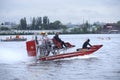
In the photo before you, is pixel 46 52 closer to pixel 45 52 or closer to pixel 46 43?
pixel 45 52

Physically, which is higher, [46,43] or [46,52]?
[46,43]

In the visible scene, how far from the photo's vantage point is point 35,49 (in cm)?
3338

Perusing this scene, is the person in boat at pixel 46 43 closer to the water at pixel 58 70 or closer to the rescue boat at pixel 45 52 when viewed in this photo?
the rescue boat at pixel 45 52

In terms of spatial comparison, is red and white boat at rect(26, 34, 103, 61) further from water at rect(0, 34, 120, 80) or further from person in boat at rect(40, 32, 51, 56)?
water at rect(0, 34, 120, 80)

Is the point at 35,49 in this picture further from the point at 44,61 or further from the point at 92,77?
the point at 92,77

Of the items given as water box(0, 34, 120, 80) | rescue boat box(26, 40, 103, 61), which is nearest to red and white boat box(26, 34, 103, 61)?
rescue boat box(26, 40, 103, 61)

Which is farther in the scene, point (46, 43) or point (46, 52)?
point (46, 52)

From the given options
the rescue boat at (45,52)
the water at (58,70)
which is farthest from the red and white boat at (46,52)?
the water at (58,70)

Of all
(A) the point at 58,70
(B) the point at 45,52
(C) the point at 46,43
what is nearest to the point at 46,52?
(B) the point at 45,52

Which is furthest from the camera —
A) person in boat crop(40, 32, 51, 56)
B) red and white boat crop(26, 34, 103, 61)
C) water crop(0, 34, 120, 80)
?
person in boat crop(40, 32, 51, 56)

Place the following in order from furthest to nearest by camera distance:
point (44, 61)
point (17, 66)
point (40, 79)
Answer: point (44, 61) < point (17, 66) < point (40, 79)

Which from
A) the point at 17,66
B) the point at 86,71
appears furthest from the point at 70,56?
the point at 86,71

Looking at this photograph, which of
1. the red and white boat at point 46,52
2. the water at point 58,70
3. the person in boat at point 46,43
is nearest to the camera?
the water at point 58,70

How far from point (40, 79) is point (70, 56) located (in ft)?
38.9
